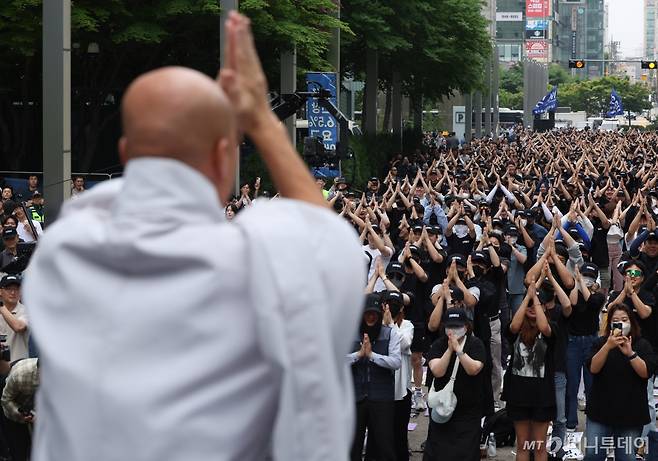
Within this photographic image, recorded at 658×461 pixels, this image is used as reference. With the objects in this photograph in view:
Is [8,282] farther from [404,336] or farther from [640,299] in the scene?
[640,299]

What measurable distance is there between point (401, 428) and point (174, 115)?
9052 millimetres

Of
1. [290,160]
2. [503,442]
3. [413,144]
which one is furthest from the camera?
[413,144]

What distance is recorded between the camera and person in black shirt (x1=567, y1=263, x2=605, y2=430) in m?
12.0

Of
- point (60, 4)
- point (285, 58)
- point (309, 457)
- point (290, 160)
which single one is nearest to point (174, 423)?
point (309, 457)

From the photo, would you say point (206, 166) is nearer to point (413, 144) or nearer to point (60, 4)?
point (60, 4)

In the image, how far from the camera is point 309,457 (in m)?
1.95

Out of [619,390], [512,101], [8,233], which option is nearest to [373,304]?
[619,390]

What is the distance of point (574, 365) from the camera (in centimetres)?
1212

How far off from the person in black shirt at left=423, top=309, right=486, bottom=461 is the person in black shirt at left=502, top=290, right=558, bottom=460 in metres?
0.54

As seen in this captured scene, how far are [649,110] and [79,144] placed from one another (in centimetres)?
14378

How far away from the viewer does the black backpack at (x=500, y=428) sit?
38.2ft

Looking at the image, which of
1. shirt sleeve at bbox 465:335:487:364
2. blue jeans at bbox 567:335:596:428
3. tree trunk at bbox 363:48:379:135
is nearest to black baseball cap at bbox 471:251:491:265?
blue jeans at bbox 567:335:596:428

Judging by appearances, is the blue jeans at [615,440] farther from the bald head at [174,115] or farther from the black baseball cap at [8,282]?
the bald head at [174,115]

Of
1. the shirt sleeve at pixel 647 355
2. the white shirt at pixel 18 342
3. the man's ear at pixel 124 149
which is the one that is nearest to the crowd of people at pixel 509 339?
the shirt sleeve at pixel 647 355
